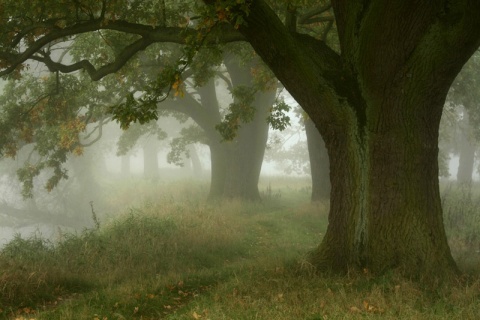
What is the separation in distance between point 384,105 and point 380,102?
0.08m

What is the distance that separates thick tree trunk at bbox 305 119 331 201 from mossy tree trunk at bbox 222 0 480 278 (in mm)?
10366

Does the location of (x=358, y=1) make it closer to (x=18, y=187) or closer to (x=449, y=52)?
(x=449, y=52)

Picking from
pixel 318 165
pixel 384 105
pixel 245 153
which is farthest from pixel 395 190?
pixel 245 153

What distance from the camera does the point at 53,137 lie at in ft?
50.3

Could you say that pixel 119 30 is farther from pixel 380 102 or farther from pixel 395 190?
pixel 395 190

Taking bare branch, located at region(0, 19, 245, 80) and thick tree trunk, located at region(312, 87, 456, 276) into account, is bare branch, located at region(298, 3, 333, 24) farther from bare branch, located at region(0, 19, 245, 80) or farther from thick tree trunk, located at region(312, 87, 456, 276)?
thick tree trunk, located at region(312, 87, 456, 276)

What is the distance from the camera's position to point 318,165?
18.4 meters

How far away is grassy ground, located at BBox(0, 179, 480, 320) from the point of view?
584 cm

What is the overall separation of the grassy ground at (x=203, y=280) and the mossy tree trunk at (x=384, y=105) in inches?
28.6

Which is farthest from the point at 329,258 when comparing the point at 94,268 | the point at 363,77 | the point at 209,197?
the point at 209,197

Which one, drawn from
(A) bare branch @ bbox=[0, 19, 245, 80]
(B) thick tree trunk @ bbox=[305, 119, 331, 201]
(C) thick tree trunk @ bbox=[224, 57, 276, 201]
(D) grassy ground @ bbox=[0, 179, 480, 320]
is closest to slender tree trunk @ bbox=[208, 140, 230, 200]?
(C) thick tree trunk @ bbox=[224, 57, 276, 201]

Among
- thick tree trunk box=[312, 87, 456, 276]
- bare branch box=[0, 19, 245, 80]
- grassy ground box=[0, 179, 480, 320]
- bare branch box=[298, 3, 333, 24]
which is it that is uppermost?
bare branch box=[298, 3, 333, 24]

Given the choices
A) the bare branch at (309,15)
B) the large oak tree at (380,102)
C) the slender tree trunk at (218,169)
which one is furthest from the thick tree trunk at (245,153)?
the large oak tree at (380,102)

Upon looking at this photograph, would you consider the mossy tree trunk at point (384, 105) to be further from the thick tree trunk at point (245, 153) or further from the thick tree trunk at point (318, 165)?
the thick tree trunk at point (245, 153)
